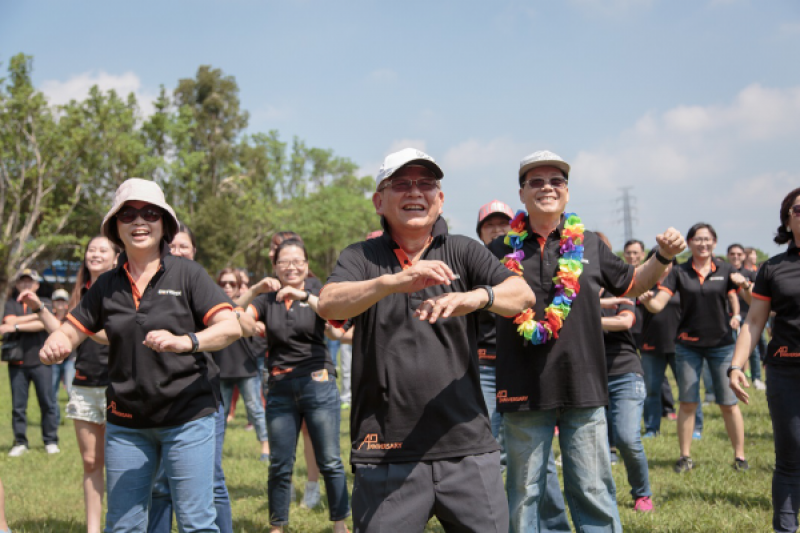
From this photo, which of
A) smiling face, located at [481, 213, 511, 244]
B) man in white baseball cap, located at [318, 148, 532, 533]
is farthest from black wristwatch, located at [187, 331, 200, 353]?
smiling face, located at [481, 213, 511, 244]

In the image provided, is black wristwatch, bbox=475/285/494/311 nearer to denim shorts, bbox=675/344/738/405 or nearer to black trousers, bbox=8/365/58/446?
denim shorts, bbox=675/344/738/405

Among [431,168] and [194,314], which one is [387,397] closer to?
[431,168]

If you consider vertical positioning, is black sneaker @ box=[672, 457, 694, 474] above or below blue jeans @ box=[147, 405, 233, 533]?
below

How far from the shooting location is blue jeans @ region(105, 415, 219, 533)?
3848 millimetres

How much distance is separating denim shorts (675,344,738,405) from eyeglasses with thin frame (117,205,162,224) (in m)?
6.13

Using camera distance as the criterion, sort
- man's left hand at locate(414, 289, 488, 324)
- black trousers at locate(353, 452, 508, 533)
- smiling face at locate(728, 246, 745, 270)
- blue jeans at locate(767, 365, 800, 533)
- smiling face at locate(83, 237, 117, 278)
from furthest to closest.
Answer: smiling face at locate(728, 246, 745, 270)
smiling face at locate(83, 237, 117, 278)
blue jeans at locate(767, 365, 800, 533)
black trousers at locate(353, 452, 508, 533)
man's left hand at locate(414, 289, 488, 324)

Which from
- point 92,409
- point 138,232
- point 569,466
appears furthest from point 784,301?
point 92,409

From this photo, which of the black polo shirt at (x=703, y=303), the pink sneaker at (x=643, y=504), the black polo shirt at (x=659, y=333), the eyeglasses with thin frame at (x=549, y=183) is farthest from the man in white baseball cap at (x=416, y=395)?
the black polo shirt at (x=659, y=333)

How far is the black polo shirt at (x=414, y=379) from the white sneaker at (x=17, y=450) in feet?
28.8

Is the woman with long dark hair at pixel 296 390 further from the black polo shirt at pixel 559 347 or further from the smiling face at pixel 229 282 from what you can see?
the smiling face at pixel 229 282

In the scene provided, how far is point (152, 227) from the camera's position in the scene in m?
4.05

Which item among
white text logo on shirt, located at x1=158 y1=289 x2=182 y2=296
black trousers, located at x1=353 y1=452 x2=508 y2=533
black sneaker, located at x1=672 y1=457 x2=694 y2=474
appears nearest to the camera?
black trousers, located at x1=353 y1=452 x2=508 y2=533

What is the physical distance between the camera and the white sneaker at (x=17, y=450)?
9834mm

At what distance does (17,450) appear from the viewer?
9.93 m
